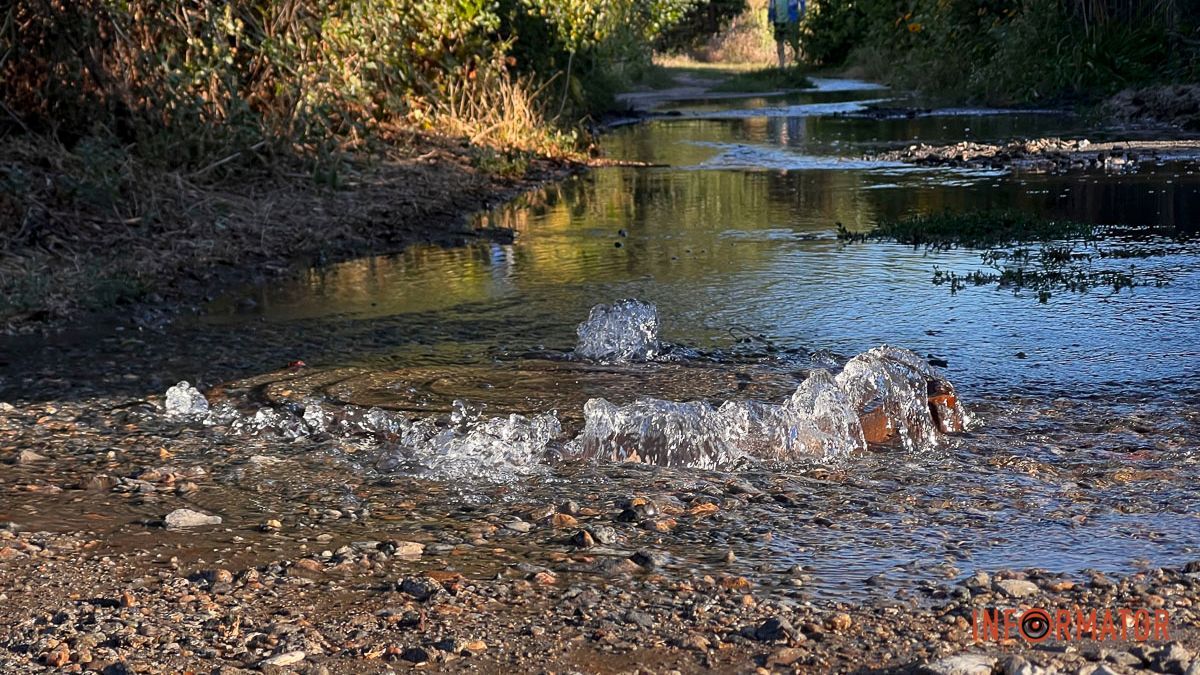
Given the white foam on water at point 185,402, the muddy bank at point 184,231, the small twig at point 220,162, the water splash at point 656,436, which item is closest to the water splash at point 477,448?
the water splash at point 656,436

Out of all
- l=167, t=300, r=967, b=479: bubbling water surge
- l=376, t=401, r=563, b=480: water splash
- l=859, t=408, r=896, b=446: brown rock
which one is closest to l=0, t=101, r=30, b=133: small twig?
l=167, t=300, r=967, b=479: bubbling water surge

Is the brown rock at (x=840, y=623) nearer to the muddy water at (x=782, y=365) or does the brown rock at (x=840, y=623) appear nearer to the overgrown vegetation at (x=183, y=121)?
the muddy water at (x=782, y=365)

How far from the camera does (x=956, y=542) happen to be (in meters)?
3.57

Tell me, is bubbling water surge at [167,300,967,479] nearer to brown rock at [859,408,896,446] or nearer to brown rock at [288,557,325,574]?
brown rock at [859,408,896,446]

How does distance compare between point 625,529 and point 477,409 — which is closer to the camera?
point 625,529

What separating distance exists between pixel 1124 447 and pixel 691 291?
3.15 m

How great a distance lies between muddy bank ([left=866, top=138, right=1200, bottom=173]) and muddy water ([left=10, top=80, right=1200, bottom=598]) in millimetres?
1538

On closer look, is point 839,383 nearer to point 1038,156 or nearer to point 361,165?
point 361,165

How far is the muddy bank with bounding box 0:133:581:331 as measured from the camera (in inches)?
278

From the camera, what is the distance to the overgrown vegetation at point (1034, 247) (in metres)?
7.12

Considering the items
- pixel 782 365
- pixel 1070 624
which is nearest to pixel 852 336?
pixel 782 365

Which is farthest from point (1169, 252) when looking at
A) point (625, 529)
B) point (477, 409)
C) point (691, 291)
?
point (625, 529)

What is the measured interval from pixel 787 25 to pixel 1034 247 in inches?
1386

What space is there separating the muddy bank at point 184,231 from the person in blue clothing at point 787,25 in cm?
3132
